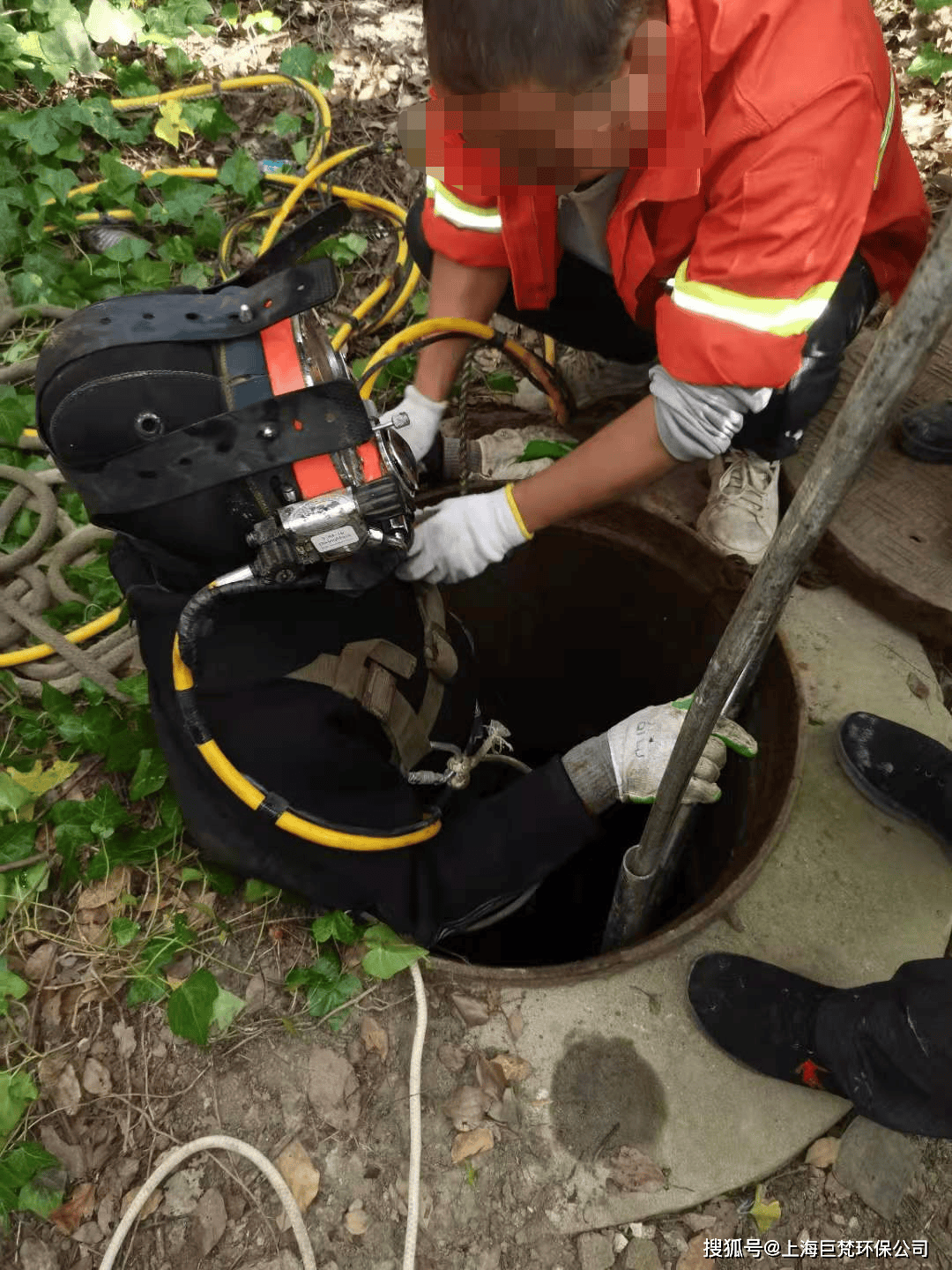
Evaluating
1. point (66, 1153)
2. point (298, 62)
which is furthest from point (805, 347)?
point (298, 62)

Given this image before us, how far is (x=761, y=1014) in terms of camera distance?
1535mm

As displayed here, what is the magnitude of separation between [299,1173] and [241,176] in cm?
286

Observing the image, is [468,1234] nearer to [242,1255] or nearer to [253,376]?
[242,1255]

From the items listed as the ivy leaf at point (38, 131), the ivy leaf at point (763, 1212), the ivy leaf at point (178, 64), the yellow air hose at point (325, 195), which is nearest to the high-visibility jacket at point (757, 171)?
the yellow air hose at point (325, 195)

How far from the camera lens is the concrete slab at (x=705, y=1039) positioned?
58.1 inches

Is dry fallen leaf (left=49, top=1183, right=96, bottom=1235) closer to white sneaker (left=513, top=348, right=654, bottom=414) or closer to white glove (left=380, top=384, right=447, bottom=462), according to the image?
white glove (left=380, top=384, right=447, bottom=462)

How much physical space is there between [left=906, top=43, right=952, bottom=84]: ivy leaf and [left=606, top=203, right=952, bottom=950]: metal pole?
2.83 metres

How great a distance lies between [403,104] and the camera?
316cm

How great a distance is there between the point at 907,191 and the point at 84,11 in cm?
307

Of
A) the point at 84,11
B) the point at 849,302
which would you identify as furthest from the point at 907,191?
the point at 84,11

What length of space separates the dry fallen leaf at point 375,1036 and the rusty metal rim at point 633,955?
5.1 inches

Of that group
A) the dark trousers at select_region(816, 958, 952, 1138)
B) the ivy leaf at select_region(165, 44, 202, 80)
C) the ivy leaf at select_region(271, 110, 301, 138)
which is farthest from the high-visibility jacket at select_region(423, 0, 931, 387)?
the ivy leaf at select_region(165, 44, 202, 80)

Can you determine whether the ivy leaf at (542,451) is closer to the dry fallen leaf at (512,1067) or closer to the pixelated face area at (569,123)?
the pixelated face area at (569,123)

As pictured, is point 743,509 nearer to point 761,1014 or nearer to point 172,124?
point 761,1014
